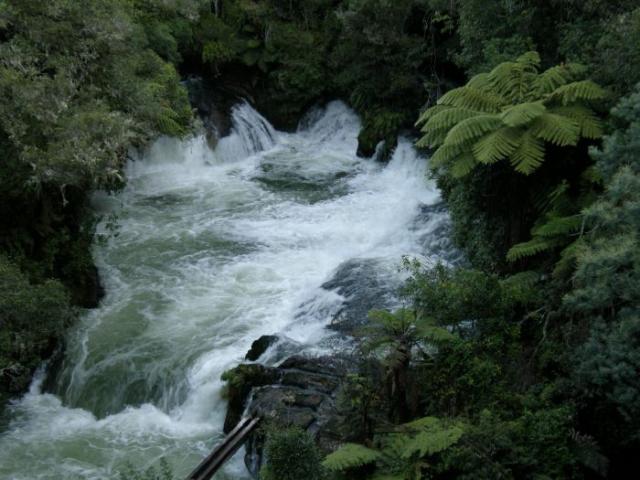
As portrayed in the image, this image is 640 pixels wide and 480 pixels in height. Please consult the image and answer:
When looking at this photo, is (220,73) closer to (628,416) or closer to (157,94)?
(157,94)

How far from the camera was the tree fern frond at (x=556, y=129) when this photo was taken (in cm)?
679

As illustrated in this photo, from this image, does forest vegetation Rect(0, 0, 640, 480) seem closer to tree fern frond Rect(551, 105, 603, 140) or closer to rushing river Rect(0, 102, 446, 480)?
tree fern frond Rect(551, 105, 603, 140)

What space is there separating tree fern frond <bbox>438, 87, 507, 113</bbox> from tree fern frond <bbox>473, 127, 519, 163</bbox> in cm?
84

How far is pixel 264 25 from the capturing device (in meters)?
19.2

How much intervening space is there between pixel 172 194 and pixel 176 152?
77.9 inches

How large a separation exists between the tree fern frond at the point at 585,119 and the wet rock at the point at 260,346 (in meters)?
4.79

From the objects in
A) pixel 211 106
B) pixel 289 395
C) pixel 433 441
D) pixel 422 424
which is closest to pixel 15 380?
pixel 289 395

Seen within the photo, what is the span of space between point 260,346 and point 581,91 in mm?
5279

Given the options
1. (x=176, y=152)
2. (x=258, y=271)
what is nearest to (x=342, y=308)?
(x=258, y=271)

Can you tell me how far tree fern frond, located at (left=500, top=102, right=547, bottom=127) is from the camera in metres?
6.97

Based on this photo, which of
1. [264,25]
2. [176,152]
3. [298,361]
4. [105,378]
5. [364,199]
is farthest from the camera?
[264,25]

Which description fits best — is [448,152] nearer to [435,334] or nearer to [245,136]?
[435,334]

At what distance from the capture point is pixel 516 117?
7020 mm

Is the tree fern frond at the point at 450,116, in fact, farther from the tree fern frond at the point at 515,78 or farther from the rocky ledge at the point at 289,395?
the rocky ledge at the point at 289,395
